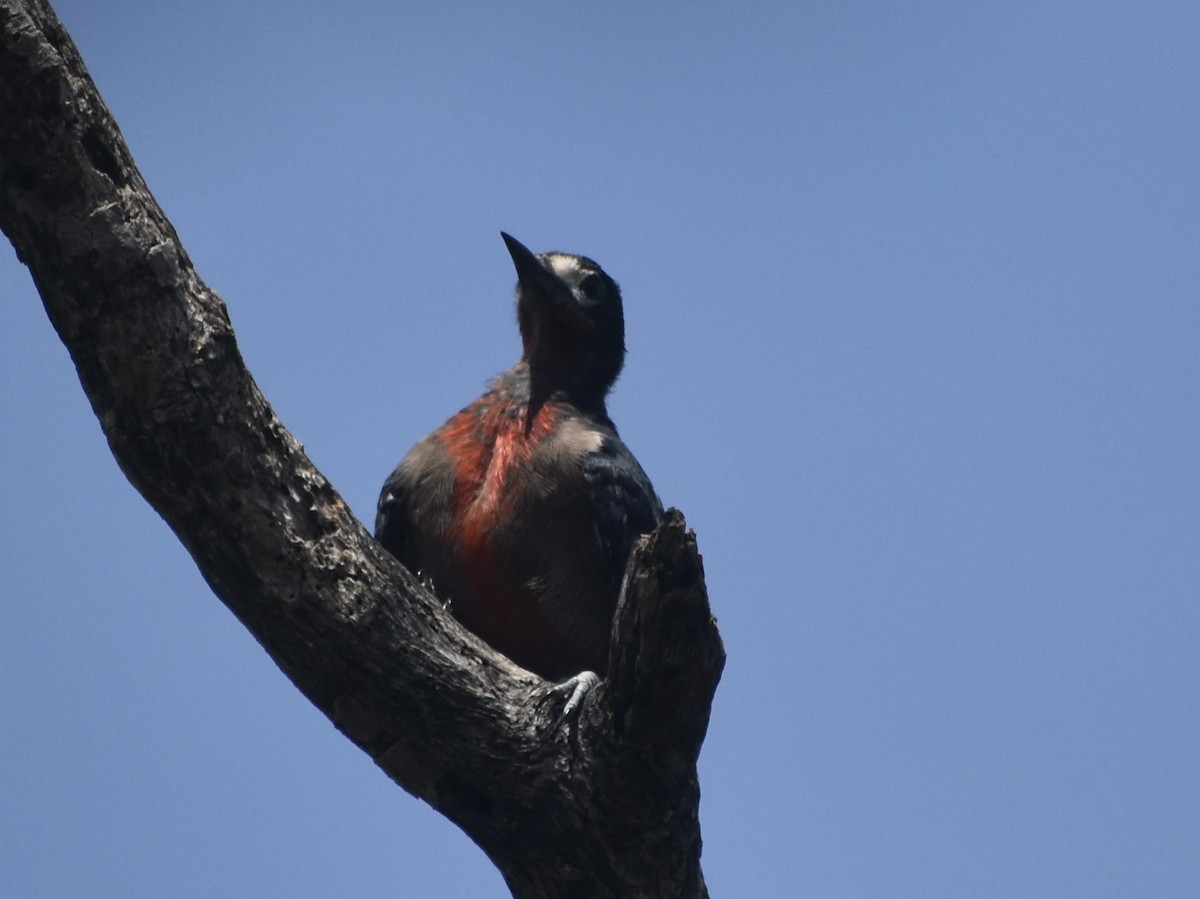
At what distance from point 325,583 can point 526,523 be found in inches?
73.9

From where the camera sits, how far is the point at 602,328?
773 centimetres

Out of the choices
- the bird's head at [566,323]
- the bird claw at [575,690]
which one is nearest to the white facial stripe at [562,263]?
the bird's head at [566,323]

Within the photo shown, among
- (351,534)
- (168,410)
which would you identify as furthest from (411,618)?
(168,410)

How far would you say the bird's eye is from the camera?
25.3ft

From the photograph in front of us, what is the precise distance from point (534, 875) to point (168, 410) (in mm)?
1936

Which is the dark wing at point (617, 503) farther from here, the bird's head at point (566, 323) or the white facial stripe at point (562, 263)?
the white facial stripe at point (562, 263)

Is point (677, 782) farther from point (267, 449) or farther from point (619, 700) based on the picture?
point (267, 449)

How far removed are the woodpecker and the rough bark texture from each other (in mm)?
1481

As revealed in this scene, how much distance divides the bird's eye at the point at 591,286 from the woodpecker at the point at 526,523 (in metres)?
0.90

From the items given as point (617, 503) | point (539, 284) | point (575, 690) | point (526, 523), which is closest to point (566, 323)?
point (539, 284)

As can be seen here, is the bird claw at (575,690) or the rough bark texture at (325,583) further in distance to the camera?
the bird claw at (575,690)

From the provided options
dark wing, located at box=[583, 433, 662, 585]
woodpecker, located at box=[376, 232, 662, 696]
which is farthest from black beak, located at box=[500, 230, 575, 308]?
dark wing, located at box=[583, 433, 662, 585]

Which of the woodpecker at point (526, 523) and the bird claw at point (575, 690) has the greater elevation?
the woodpecker at point (526, 523)

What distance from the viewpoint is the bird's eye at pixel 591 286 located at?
25.3ft
